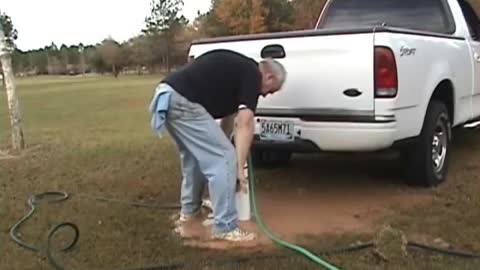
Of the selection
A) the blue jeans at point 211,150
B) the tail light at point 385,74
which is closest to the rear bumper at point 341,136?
the tail light at point 385,74

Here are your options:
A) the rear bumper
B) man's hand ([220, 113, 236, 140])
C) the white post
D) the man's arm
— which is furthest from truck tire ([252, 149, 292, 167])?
the white post

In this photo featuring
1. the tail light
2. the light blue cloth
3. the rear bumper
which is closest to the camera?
the light blue cloth

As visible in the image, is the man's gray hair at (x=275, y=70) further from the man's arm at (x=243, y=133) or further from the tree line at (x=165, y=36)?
the tree line at (x=165, y=36)

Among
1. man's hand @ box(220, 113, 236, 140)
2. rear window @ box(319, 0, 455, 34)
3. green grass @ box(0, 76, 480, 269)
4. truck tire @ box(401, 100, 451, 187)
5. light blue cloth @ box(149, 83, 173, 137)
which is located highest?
rear window @ box(319, 0, 455, 34)

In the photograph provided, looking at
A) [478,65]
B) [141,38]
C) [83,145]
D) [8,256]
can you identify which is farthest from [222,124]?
[141,38]

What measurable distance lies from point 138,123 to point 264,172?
8.08 metres

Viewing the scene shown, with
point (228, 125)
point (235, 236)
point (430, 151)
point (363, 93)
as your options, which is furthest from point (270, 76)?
point (430, 151)

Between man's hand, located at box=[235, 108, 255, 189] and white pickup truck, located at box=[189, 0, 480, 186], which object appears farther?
white pickup truck, located at box=[189, 0, 480, 186]

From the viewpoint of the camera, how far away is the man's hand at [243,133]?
164 inches

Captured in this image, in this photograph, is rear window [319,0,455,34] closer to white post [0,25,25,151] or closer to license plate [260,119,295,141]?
license plate [260,119,295,141]

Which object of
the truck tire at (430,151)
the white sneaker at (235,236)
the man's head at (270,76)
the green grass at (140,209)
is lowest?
the green grass at (140,209)

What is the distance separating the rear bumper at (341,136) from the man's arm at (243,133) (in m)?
0.93

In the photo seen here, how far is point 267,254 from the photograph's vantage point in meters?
4.12

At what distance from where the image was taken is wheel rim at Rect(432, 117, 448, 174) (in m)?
5.77
